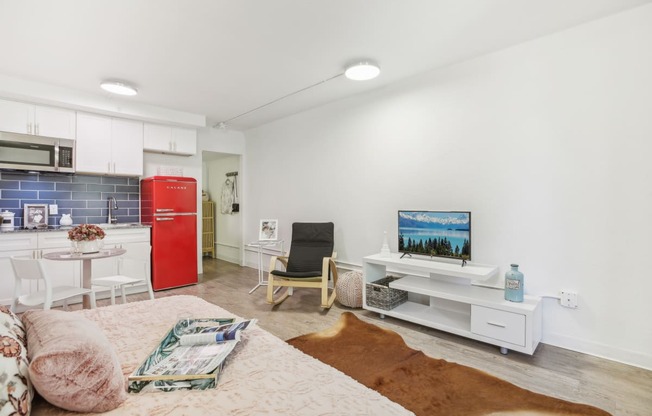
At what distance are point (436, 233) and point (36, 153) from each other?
471 centimetres

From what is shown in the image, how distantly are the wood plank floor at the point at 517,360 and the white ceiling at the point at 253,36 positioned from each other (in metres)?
2.64

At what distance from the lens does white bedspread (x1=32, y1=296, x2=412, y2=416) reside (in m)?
0.93

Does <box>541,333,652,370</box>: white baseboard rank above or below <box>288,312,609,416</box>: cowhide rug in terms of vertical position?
above

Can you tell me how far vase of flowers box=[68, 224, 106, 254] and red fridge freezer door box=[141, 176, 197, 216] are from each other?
1.54 metres

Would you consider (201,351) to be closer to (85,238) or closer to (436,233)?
(85,238)

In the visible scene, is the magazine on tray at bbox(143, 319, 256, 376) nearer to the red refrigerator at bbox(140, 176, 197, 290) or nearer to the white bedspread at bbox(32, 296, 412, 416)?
the white bedspread at bbox(32, 296, 412, 416)

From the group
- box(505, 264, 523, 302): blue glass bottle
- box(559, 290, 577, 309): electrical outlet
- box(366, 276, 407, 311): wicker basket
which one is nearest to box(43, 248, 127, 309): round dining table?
box(366, 276, 407, 311): wicker basket

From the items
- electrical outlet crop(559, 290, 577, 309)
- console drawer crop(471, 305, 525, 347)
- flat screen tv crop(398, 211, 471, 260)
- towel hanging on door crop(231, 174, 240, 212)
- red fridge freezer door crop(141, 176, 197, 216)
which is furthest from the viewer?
towel hanging on door crop(231, 174, 240, 212)

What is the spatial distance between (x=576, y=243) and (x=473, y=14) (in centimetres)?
200

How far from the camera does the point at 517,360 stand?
8.01 ft

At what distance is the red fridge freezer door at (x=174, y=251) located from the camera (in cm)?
446

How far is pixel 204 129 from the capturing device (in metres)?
5.61

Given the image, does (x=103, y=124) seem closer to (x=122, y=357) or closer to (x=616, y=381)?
(x=122, y=357)

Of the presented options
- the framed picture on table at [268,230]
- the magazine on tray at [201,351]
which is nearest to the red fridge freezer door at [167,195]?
the framed picture on table at [268,230]
